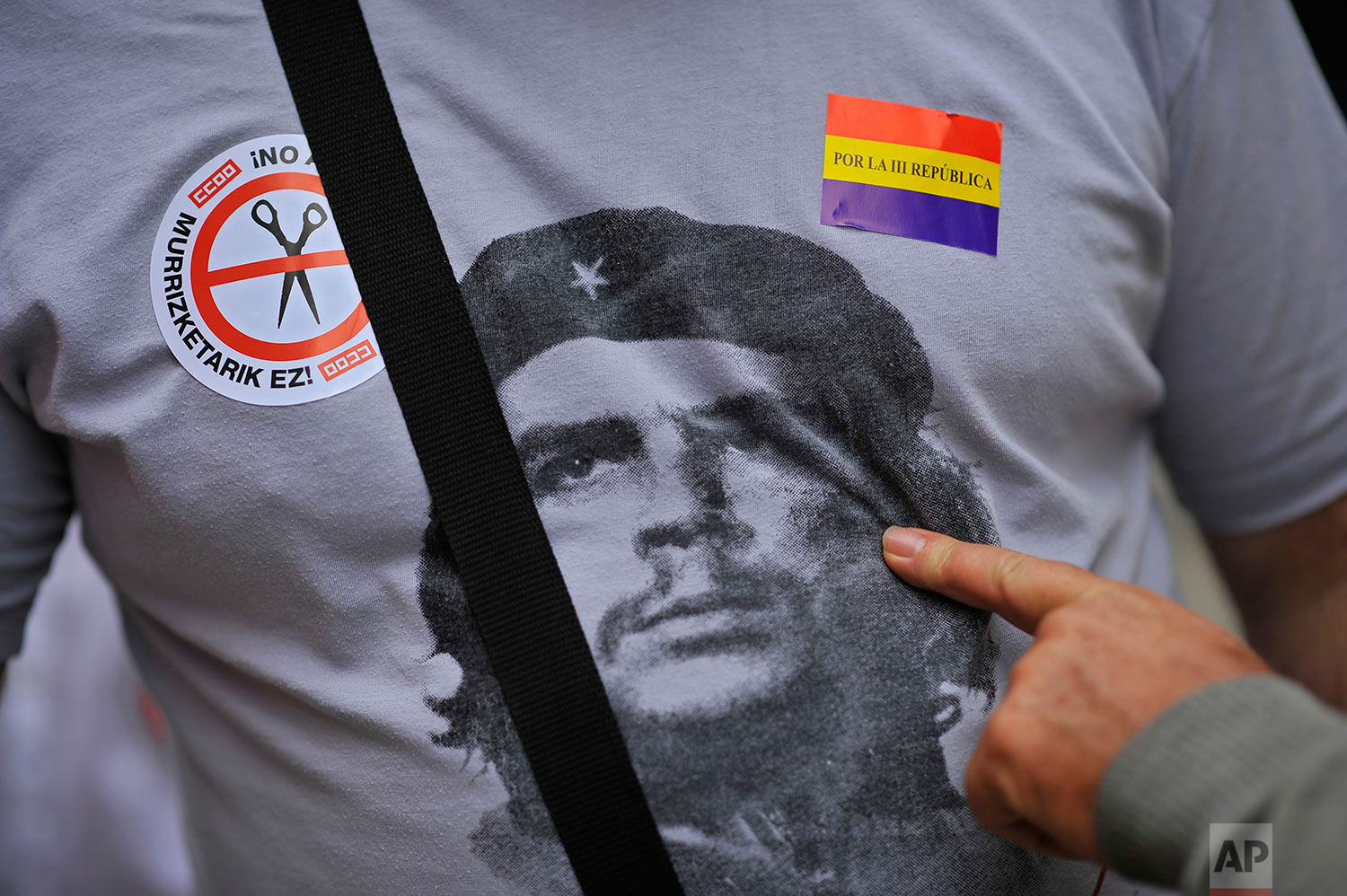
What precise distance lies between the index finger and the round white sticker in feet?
1.20

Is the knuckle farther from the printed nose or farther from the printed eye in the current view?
the printed eye

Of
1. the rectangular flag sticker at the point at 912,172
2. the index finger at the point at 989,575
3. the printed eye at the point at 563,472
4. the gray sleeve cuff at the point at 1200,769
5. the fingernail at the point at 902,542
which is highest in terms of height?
the rectangular flag sticker at the point at 912,172

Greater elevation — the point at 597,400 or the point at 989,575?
the point at 597,400

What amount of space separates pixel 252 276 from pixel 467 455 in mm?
178

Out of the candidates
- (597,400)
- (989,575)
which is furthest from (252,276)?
(989,575)

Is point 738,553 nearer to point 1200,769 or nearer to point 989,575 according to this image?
point 989,575

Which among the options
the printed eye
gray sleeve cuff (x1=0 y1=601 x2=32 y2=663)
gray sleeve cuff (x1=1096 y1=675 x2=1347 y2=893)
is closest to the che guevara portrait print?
the printed eye

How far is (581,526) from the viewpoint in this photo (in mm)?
589

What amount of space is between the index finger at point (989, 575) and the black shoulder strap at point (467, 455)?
8.6 inches

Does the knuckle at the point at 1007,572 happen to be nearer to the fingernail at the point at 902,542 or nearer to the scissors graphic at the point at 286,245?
the fingernail at the point at 902,542

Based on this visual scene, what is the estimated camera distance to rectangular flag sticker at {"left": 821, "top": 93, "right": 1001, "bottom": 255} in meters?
0.63

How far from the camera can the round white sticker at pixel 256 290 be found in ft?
1.87

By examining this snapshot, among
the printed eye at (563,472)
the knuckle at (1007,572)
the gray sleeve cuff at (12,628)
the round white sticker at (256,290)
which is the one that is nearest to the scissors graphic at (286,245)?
the round white sticker at (256,290)

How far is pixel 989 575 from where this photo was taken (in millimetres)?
563
